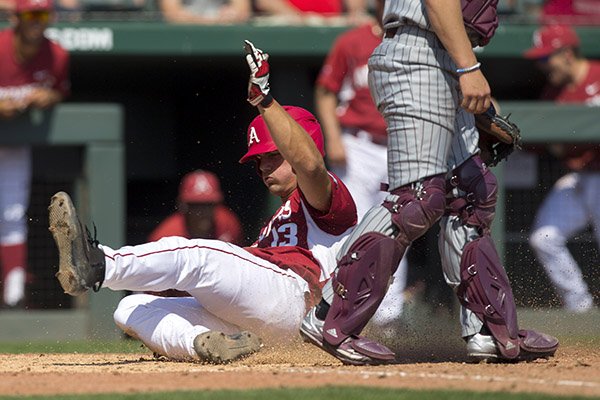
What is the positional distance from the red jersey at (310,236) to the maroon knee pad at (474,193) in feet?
1.52

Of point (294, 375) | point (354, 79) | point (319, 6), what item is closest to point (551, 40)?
point (354, 79)

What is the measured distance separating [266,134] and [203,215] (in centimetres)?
352

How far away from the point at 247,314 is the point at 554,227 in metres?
4.00

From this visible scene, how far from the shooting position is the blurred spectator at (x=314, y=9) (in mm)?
8594

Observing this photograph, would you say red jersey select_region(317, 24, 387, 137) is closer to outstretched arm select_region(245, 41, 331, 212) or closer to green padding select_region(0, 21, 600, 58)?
green padding select_region(0, 21, 600, 58)

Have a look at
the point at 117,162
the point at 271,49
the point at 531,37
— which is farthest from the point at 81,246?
the point at 531,37

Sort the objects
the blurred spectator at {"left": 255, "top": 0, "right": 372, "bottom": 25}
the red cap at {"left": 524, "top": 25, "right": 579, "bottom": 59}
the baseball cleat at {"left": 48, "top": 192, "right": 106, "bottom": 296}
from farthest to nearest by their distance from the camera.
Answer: the blurred spectator at {"left": 255, "top": 0, "right": 372, "bottom": 25} < the red cap at {"left": 524, "top": 25, "right": 579, "bottom": 59} < the baseball cleat at {"left": 48, "top": 192, "right": 106, "bottom": 296}

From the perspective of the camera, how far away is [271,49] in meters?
8.23

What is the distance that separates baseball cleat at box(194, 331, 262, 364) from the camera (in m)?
4.27

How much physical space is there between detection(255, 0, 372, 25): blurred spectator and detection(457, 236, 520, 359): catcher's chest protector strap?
4463 millimetres

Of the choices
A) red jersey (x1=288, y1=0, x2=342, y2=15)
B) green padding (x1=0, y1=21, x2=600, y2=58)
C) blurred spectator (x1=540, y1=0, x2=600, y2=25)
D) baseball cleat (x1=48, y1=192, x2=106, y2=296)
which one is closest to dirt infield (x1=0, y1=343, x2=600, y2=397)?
baseball cleat (x1=48, y1=192, x2=106, y2=296)

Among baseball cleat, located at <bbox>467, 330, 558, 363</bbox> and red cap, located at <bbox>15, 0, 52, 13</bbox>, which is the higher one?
red cap, located at <bbox>15, 0, 52, 13</bbox>

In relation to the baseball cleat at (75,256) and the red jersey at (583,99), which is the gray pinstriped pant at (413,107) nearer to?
the baseball cleat at (75,256)

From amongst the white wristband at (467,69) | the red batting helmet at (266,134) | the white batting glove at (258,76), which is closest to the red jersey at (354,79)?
the red batting helmet at (266,134)
